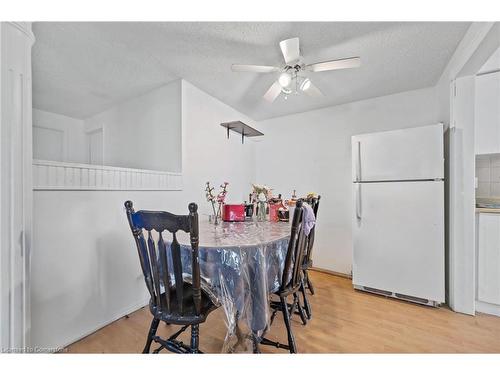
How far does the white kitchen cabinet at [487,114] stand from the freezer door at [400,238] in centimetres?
50

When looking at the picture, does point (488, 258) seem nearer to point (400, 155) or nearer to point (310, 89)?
point (400, 155)

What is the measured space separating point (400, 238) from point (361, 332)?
3.26 ft

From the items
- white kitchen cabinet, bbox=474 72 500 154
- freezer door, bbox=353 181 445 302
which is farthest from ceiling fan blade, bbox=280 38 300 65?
white kitchen cabinet, bbox=474 72 500 154

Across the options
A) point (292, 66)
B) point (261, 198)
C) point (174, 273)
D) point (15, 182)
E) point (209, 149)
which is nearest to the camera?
point (15, 182)

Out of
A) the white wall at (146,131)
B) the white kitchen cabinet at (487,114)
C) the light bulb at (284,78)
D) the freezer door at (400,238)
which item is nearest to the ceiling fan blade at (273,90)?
the light bulb at (284,78)

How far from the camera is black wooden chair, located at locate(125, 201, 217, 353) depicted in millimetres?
979

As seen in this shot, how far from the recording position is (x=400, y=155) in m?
2.15

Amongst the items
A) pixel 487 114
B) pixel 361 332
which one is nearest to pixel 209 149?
pixel 361 332

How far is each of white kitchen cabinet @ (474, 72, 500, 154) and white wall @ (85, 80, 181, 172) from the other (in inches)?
111

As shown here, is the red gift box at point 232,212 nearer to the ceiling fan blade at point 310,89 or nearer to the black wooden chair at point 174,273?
the black wooden chair at point 174,273

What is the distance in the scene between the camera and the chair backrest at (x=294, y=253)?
1.24m
